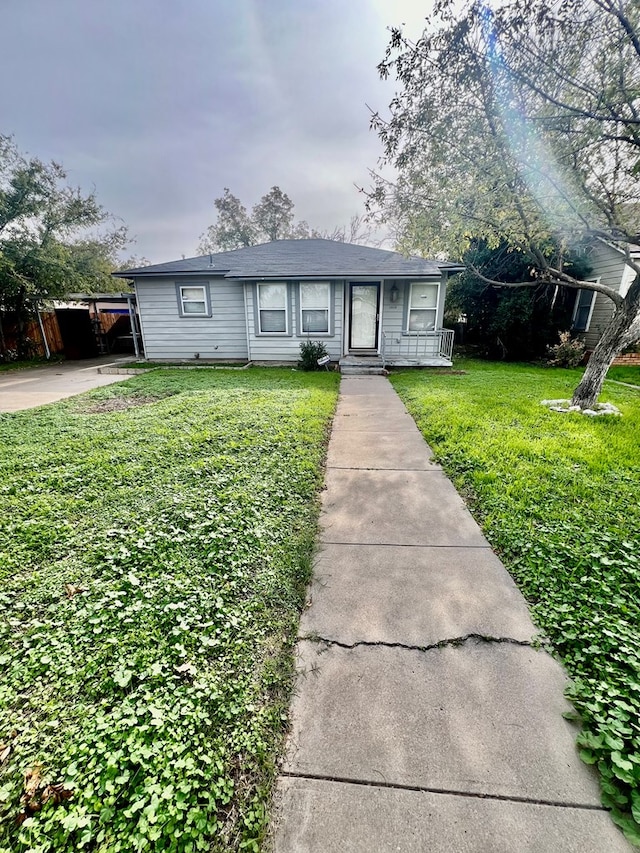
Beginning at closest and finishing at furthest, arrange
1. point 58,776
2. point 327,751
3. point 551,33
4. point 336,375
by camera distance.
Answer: point 58,776
point 327,751
point 551,33
point 336,375

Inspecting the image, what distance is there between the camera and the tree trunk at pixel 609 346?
5.30 meters

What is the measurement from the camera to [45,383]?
30.2ft

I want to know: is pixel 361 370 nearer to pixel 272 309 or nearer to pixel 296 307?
pixel 296 307

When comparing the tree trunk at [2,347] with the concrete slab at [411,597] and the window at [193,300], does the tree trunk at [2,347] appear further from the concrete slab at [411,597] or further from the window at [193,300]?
the concrete slab at [411,597]

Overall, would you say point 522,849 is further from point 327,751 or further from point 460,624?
point 460,624

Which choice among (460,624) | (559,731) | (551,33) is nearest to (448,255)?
(551,33)

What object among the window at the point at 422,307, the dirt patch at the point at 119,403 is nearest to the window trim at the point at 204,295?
the dirt patch at the point at 119,403

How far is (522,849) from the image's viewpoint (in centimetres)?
112

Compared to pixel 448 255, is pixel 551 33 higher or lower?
higher

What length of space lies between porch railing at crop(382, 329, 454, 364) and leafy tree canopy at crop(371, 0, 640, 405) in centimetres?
461

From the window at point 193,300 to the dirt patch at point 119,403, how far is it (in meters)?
4.90

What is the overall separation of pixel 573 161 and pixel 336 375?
5.89m

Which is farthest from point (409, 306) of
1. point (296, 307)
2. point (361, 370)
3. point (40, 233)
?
point (40, 233)

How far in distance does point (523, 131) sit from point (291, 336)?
7331 mm
